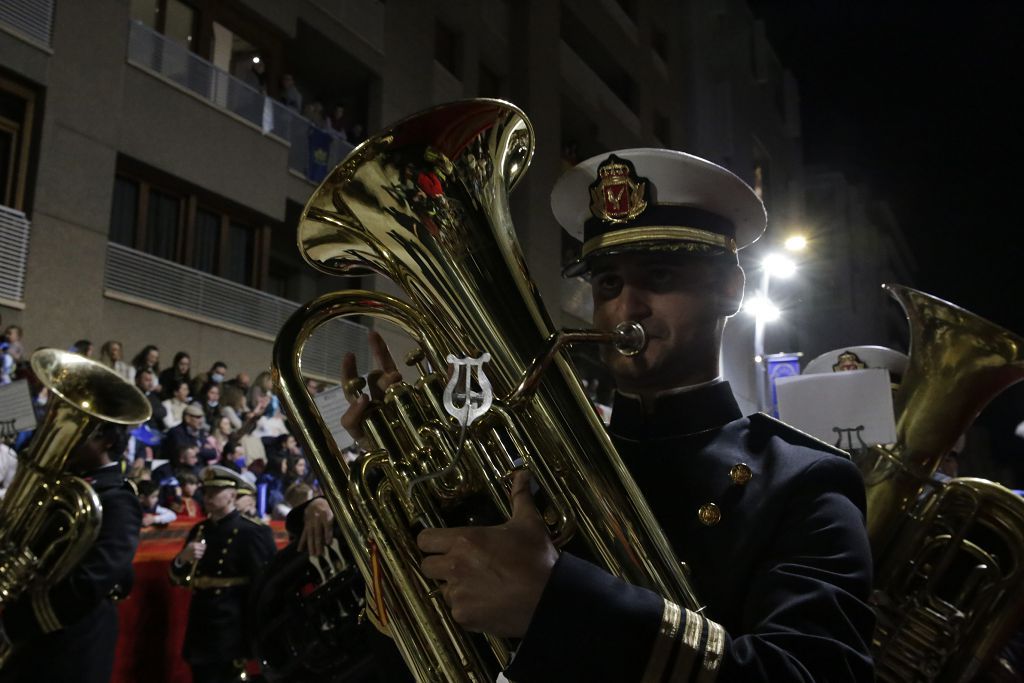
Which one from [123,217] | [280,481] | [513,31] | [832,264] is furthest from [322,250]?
[832,264]

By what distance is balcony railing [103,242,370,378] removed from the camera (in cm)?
923

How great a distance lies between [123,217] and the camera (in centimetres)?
997

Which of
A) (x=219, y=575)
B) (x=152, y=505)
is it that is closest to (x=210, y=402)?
(x=152, y=505)

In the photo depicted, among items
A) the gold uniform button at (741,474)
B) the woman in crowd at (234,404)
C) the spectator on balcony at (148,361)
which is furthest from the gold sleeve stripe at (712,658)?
the spectator on balcony at (148,361)

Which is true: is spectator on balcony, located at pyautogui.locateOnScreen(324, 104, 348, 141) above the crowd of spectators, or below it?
above

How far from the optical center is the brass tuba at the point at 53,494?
3.72 meters

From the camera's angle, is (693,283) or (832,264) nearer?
(693,283)

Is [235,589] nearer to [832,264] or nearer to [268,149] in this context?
[268,149]

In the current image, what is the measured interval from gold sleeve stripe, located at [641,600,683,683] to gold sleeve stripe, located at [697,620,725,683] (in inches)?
1.8

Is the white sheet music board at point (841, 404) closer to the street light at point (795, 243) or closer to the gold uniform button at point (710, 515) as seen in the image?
the gold uniform button at point (710, 515)

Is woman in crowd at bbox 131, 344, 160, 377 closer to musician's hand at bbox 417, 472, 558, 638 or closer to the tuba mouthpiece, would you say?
the tuba mouthpiece

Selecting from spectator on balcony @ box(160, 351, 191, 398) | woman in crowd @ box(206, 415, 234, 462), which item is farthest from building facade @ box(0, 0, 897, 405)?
woman in crowd @ box(206, 415, 234, 462)

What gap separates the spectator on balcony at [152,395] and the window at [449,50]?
8.22m

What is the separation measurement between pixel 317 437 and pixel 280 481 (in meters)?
7.81
